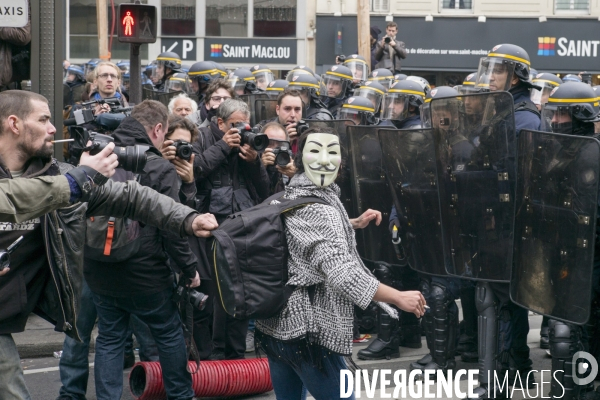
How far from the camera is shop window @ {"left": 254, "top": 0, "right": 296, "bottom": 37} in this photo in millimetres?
28812

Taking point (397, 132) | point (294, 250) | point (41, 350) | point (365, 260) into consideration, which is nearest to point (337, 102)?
point (365, 260)

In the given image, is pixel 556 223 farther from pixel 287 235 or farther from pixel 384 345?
pixel 384 345

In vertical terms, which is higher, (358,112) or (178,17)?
(178,17)

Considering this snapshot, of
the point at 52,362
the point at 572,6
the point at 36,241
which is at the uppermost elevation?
the point at 572,6

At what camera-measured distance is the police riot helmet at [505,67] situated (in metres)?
6.46

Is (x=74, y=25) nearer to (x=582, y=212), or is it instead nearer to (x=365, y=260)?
(x=365, y=260)

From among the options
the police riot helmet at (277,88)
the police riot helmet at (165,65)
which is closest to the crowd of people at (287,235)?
the police riot helmet at (277,88)

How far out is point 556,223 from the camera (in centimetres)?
498

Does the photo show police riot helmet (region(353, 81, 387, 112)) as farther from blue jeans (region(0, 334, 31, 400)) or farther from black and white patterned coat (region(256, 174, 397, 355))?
blue jeans (region(0, 334, 31, 400))

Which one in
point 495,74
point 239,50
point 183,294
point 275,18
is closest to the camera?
point 183,294

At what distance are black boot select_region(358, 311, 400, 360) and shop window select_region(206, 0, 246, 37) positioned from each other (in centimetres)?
2319

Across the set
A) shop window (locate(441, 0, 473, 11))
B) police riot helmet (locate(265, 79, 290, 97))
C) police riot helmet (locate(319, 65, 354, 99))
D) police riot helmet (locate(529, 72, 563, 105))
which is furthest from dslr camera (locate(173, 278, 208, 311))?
shop window (locate(441, 0, 473, 11))

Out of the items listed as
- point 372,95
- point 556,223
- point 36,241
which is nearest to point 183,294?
point 36,241

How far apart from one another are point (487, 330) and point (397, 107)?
10.3 feet
